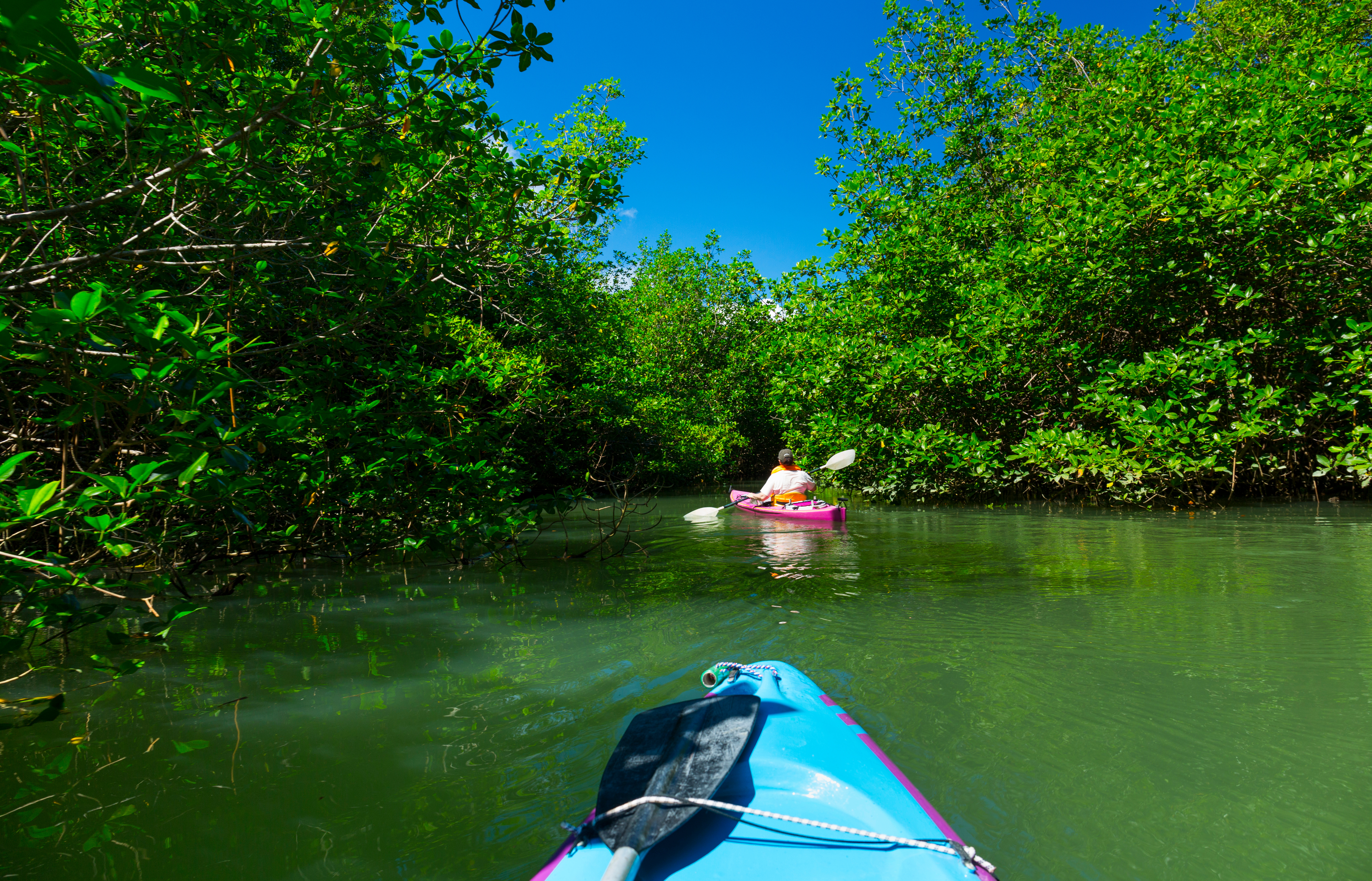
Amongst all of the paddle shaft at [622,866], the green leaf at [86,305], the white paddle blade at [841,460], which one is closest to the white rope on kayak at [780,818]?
the paddle shaft at [622,866]

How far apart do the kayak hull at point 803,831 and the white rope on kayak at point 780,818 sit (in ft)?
0.04

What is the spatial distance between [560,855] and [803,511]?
29.0ft

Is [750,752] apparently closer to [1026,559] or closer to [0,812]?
[0,812]

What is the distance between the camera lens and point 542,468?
1609cm

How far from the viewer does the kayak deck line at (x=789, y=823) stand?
1681 mm

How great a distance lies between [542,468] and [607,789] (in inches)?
571

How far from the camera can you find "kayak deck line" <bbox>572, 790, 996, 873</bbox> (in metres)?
1.68

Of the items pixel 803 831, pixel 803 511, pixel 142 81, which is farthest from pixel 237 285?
pixel 803 511

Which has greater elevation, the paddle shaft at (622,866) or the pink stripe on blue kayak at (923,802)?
the paddle shaft at (622,866)

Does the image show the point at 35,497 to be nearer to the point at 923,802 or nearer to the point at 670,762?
the point at 670,762

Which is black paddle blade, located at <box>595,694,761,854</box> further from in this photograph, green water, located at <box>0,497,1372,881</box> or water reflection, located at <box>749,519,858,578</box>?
water reflection, located at <box>749,519,858,578</box>

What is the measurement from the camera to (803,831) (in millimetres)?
1809

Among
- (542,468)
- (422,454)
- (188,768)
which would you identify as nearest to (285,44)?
(422,454)

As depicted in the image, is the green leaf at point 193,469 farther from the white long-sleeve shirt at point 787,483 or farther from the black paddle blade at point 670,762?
the white long-sleeve shirt at point 787,483
